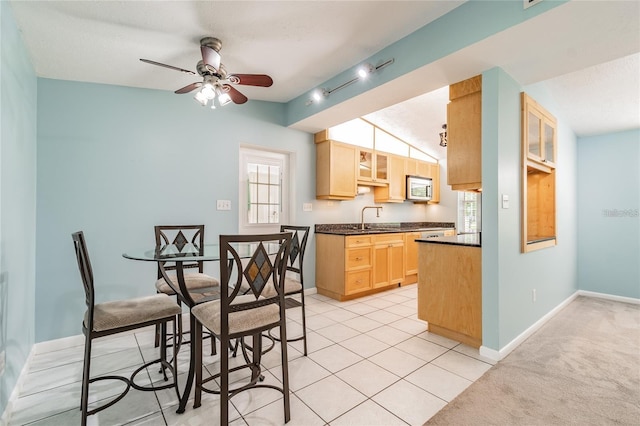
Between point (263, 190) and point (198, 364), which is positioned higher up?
point (263, 190)

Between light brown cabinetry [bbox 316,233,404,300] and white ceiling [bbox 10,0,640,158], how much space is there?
1.84 meters

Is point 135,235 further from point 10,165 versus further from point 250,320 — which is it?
point 250,320

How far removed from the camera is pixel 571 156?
4082mm

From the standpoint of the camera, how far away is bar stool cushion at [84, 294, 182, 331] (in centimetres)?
167

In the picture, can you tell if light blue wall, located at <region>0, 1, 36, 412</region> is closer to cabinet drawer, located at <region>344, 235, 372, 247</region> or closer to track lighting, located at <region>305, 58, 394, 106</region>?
track lighting, located at <region>305, 58, 394, 106</region>

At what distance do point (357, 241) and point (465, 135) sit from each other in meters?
1.92

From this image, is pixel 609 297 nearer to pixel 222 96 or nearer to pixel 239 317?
pixel 239 317

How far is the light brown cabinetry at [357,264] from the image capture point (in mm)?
3935

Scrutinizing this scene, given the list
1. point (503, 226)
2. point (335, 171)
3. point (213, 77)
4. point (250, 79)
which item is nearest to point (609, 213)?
point (503, 226)

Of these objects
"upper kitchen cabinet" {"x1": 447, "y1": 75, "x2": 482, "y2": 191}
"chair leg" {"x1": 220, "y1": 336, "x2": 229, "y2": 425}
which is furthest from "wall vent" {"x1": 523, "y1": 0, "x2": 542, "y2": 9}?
"chair leg" {"x1": 220, "y1": 336, "x2": 229, "y2": 425}

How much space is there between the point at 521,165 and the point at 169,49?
3.10 meters

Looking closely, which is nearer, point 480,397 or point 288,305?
point 480,397

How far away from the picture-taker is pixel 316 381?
2055 millimetres

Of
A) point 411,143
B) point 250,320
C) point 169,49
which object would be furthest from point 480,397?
point 411,143
